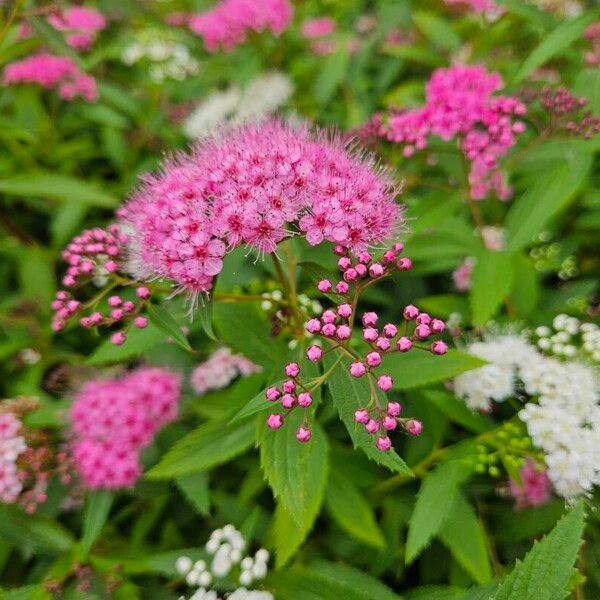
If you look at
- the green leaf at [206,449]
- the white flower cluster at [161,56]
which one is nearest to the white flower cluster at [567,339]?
the green leaf at [206,449]

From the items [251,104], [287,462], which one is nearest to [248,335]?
[287,462]

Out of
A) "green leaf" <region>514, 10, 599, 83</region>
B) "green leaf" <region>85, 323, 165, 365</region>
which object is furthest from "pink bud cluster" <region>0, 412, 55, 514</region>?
"green leaf" <region>514, 10, 599, 83</region>

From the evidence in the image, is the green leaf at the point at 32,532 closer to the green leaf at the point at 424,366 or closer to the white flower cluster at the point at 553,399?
the green leaf at the point at 424,366

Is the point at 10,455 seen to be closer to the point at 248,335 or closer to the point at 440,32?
the point at 248,335

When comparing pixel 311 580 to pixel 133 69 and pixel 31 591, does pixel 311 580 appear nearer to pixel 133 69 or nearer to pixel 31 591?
pixel 31 591

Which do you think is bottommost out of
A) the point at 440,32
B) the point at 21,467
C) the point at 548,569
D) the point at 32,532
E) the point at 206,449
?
the point at 32,532

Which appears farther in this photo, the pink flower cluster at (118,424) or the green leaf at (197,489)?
the pink flower cluster at (118,424)

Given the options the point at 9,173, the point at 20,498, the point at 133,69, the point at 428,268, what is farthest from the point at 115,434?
the point at 133,69
